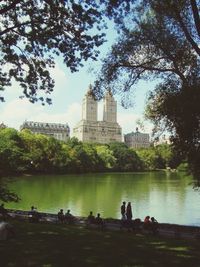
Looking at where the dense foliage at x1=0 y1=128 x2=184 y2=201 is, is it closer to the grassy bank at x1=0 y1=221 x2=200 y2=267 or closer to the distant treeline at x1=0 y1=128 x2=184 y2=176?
the distant treeline at x1=0 y1=128 x2=184 y2=176

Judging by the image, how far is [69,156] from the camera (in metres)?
107

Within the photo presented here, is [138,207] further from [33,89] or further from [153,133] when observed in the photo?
[33,89]

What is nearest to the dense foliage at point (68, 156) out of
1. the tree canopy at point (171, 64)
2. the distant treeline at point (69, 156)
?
the distant treeline at point (69, 156)

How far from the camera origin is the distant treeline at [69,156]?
9069 cm

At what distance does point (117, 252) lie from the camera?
10.1 meters

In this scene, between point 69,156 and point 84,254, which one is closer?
point 84,254

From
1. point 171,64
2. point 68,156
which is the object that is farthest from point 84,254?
point 68,156

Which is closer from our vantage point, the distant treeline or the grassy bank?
the grassy bank

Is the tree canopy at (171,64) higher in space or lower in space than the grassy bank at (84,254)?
higher

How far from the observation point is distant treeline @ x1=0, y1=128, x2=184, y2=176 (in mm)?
90688

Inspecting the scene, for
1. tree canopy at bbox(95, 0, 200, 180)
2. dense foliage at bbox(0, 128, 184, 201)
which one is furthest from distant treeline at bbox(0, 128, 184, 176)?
tree canopy at bbox(95, 0, 200, 180)

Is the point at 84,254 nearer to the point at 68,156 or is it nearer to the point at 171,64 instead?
the point at 171,64

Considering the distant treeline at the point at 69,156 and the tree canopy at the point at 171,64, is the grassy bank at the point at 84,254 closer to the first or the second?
the tree canopy at the point at 171,64

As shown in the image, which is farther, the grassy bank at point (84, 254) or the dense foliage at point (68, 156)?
the dense foliage at point (68, 156)
